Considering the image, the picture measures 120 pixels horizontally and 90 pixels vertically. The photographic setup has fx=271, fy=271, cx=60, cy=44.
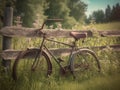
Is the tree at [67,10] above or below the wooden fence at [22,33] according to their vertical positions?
above

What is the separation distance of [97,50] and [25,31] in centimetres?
137

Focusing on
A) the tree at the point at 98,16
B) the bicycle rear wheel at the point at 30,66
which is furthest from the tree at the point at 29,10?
the tree at the point at 98,16

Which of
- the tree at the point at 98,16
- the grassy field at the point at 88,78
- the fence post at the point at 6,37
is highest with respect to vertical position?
the tree at the point at 98,16

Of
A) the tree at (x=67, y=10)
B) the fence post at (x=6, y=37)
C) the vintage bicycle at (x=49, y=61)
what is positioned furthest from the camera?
the tree at (x=67, y=10)

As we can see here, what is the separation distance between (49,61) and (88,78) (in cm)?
82

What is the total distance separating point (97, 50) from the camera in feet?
14.8

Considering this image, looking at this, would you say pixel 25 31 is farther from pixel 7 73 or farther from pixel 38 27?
pixel 7 73

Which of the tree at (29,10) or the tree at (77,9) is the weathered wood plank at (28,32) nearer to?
the tree at (29,10)

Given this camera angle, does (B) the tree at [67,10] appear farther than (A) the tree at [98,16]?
No

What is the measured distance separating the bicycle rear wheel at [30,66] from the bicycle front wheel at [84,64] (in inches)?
16.7

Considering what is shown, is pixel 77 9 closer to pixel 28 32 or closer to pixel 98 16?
pixel 98 16

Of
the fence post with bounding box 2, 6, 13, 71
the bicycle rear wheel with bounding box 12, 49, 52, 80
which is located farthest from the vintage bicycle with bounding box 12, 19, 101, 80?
the fence post with bounding box 2, 6, 13, 71

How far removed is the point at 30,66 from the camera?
149 inches

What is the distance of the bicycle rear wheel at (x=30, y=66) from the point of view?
361 centimetres
